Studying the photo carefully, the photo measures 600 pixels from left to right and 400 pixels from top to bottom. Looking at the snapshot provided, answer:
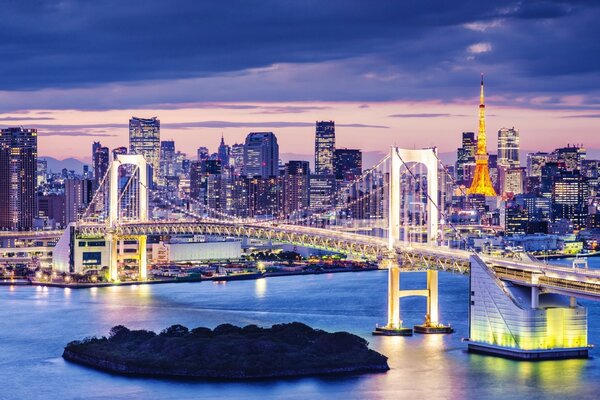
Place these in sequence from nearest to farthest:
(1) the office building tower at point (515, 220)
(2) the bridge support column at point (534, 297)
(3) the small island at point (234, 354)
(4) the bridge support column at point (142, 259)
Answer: (3) the small island at point (234, 354) < (2) the bridge support column at point (534, 297) < (4) the bridge support column at point (142, 259) < (1) the office building tower at point (515, 220)

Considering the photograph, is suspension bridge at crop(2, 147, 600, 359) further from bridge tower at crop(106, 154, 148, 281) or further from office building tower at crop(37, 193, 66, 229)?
office building tower at crop(37, 193, 66, 229)

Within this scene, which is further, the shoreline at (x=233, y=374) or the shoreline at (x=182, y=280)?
the shoreline at (x=182, y=280)

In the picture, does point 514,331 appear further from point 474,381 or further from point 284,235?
point 284,235

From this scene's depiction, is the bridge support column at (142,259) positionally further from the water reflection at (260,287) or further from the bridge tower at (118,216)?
the water reflection at (260,287)

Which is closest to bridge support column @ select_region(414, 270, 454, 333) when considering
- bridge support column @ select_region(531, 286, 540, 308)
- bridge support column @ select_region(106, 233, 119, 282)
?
bridge support column @ select_region(531, 286, 540, 308)

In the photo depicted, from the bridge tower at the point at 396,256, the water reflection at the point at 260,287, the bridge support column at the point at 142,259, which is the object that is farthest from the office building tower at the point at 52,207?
the bridge tower at the point at 396,256

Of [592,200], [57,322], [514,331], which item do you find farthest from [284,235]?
[592,200]

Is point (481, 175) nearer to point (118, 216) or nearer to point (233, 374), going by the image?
point (118, 216)
